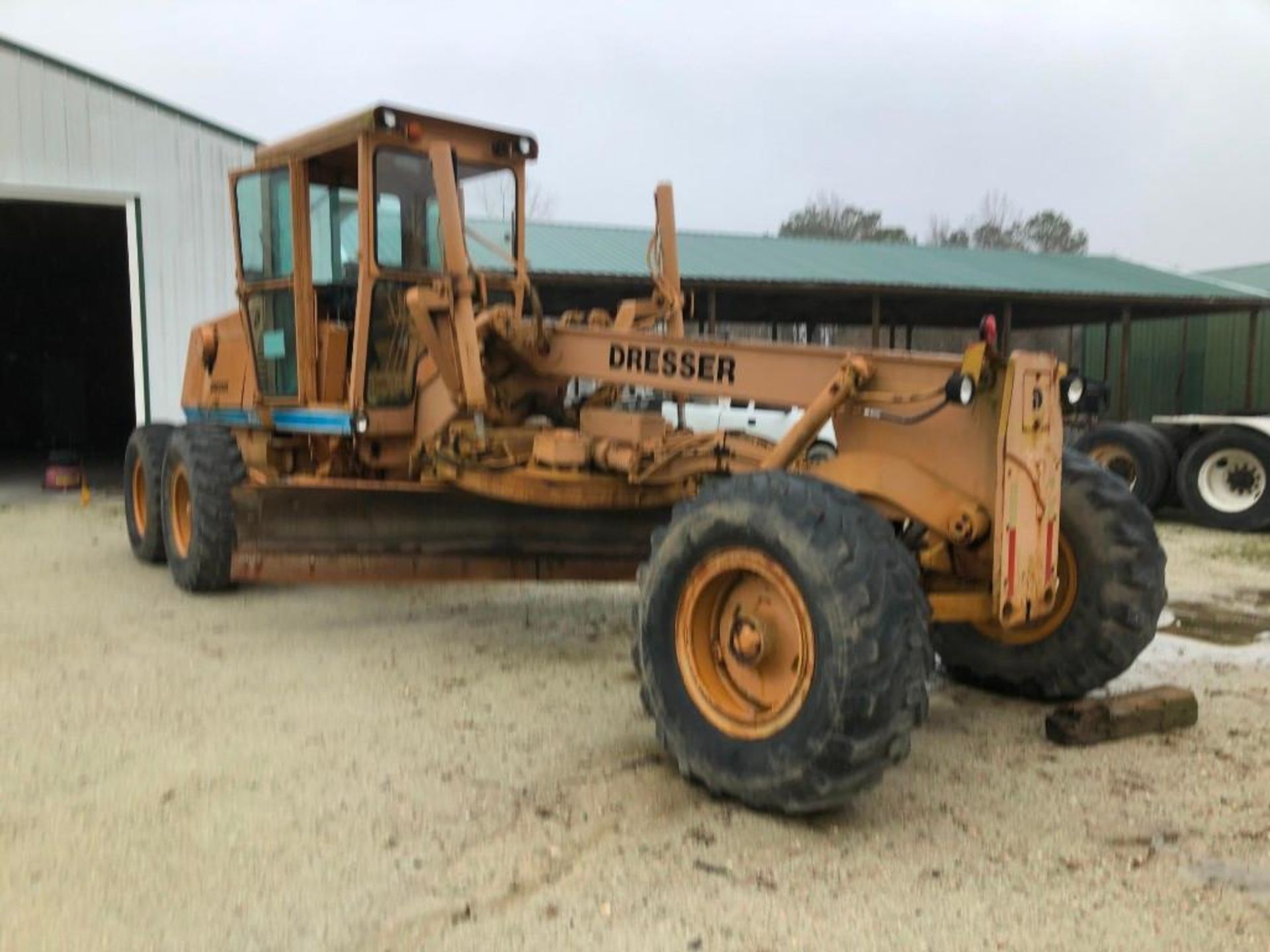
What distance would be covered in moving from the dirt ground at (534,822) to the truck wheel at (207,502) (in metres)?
1.24

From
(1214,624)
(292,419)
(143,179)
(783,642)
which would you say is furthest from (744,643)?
(143,179)

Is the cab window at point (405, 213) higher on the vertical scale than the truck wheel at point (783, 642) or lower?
higher

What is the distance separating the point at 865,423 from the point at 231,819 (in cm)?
277

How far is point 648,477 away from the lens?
18.7ft

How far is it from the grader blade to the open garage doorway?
63.6ft

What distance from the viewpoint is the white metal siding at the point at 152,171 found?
42.2 feet

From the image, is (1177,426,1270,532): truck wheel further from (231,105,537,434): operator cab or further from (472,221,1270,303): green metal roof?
(231,105,537,434): operator cab

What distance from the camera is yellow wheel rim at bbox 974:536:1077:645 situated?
475 centimetres

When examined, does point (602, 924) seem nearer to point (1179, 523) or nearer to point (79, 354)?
point (1179, 523)

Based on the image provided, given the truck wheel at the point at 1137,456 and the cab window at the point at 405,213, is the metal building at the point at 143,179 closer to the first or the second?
the cab window at the point at 405,213

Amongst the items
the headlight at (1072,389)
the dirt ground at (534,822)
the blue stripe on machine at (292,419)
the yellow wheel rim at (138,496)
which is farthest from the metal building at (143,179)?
the headlight at (1072,389)

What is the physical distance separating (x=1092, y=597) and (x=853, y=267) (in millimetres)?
15776

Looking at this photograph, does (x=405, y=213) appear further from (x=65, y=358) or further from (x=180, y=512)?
(x=65, y=358)

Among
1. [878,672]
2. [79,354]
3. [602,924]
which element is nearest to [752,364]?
[878,672]
